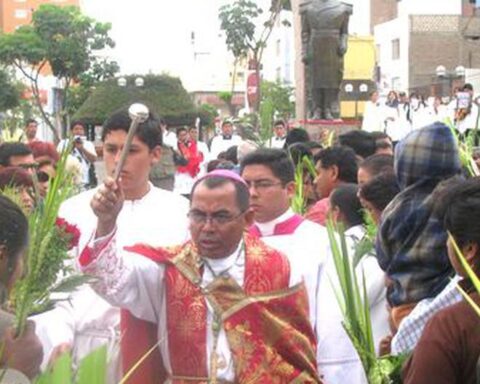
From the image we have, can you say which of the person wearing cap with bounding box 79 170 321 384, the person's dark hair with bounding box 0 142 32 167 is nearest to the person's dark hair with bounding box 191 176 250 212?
the person wearing cap with bounding box 79 170 321 384

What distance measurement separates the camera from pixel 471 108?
1346 cm

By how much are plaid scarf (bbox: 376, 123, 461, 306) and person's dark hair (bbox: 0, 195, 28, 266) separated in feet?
5.35

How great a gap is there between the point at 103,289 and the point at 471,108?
10.2m

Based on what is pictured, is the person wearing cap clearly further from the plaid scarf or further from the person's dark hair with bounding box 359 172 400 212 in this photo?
the person's dark hair with bounding box 359 172 400 212

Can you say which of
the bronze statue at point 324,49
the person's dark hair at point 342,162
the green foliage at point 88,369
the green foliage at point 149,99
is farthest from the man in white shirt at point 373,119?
the green foliage at point 149,99

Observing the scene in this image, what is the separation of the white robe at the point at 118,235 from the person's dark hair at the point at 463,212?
144 cm

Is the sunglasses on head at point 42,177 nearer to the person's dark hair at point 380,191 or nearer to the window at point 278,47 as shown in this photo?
the person's dark hair at point 380,191

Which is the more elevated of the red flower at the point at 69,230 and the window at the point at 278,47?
the red flower at the point at 69,230

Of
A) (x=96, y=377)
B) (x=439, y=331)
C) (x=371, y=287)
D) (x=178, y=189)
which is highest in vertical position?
(x=96, y=377)

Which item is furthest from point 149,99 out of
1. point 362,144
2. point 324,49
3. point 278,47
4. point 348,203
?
point 278,47

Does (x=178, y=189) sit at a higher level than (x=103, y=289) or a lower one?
lower

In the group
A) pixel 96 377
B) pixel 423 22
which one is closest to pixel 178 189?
pixel 96 377

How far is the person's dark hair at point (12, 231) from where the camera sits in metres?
2.73

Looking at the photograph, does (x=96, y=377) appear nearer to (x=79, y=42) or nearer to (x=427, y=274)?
Result: (x=427, y=274)
